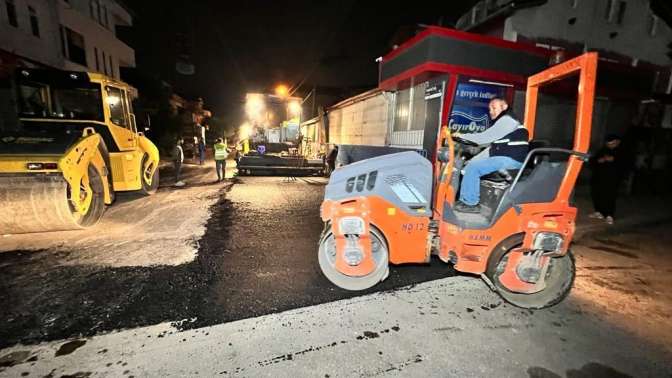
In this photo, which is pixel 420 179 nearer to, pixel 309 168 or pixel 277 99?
pixel 309 168

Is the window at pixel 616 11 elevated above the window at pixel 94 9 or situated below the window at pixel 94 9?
below

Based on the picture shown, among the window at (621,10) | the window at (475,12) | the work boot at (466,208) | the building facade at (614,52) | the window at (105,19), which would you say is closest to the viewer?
the work boot at (466,208)

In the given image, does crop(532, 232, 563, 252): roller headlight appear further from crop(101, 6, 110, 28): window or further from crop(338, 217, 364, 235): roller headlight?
crop(101, 6, 110, 28): window

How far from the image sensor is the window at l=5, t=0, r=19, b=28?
38.1ft

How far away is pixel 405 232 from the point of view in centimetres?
317

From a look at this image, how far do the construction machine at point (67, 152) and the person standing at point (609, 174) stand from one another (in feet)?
34.9

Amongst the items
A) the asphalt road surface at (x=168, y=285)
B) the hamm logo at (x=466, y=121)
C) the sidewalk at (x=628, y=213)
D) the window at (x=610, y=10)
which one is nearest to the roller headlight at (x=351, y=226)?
the asphalt road surface at (x=168, y=285)

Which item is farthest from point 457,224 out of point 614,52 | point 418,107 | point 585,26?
point 614,52

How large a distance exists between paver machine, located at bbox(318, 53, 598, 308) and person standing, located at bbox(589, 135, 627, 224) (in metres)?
4.71

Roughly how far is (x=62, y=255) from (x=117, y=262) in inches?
38.2

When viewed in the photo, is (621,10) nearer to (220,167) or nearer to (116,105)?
(220,167)

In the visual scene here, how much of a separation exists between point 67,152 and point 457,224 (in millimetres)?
6157

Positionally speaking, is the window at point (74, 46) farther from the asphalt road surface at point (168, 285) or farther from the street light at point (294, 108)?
the asphalt road surface at point (168, 285)

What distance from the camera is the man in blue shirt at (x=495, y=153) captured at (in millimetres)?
3152
